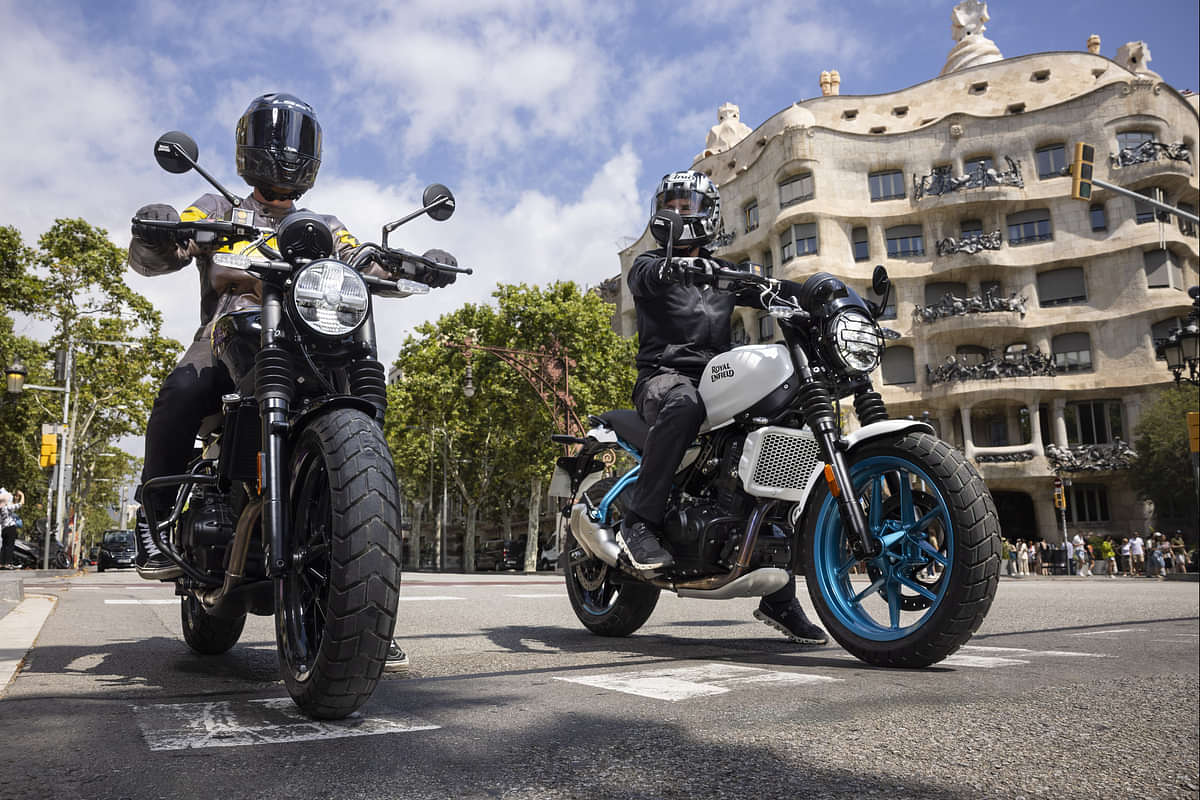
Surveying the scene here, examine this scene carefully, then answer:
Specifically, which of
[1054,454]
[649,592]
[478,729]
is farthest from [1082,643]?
[1054,454]

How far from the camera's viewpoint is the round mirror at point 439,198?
3760mm

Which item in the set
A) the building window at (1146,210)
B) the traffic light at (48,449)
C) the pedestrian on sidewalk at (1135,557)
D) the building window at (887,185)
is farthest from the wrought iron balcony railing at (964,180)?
the traffic light at (48,449)

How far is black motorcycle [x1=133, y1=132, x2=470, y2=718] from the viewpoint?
8.09 ft

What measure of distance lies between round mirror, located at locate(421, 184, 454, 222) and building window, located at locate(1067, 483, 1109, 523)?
46.3 metres

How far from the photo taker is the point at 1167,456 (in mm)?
38281

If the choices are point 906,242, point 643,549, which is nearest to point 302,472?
point 643,549

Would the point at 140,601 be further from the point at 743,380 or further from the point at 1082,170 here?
the point at 1082,170

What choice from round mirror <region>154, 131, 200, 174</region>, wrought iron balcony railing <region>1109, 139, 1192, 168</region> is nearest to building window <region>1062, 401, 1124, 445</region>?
wrought iron balcony railing <region>1109, 139, 1192, 168</region>

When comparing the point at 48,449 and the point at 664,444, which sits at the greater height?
the point at 48,449

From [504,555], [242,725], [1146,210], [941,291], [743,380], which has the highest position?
[1146,210]

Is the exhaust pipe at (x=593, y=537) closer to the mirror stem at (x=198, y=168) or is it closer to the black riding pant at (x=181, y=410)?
the black riding pant at (x=181, y=410)

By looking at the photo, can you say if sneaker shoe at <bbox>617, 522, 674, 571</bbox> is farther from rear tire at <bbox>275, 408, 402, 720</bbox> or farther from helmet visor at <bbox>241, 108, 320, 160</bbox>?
helmet visor at <bbox>241, 108, 320, 160</bbox>

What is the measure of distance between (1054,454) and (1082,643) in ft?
139

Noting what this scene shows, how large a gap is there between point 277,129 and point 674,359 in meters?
2.05
